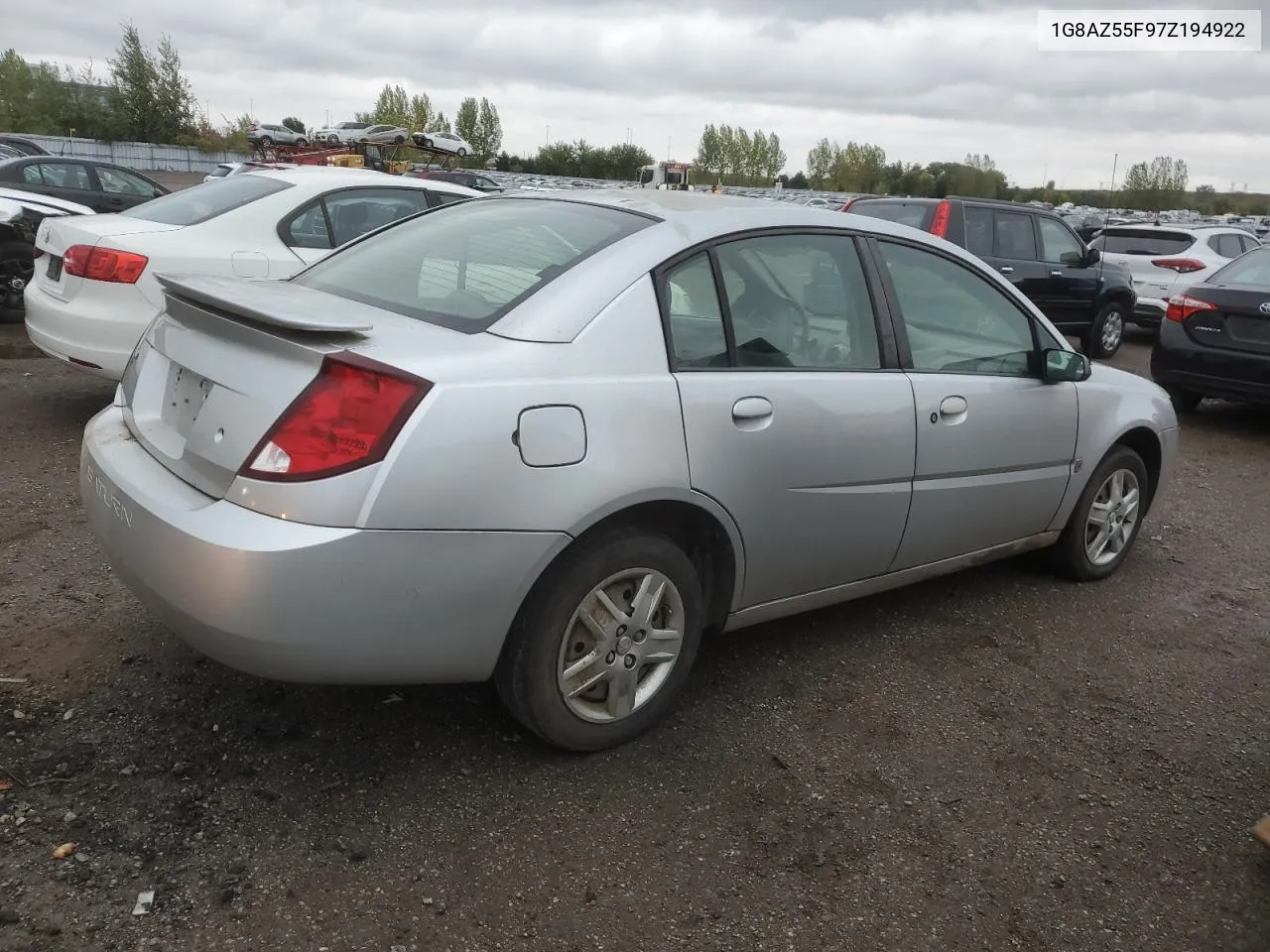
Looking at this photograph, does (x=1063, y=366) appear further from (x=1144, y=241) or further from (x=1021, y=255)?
(x=1144, y=241)

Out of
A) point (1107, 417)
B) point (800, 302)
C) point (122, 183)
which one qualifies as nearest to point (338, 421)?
→ point (800, 302)

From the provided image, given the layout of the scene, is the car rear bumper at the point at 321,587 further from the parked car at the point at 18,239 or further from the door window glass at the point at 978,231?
the door window glass at the point at 978,231

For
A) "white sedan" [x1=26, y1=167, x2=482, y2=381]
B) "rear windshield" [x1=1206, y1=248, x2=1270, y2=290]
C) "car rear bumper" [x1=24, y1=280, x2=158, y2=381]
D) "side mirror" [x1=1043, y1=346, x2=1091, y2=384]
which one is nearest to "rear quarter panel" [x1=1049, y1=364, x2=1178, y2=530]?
"side mirror" [x1=1043, y1=346, x2=1091, y2=384]

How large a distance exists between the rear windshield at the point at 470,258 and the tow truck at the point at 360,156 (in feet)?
76.4

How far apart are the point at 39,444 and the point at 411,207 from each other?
2.72m

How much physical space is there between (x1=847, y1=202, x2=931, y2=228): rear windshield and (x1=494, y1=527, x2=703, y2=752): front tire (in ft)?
27.3

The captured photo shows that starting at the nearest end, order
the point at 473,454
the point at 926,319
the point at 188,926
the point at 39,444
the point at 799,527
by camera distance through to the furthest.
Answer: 1. the point at 188,926
2. the point at 473,454
3. the point at 799,527
4. the point at 926,319
5. the point at 39,444

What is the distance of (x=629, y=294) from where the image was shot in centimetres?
288

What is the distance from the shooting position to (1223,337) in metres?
8.09

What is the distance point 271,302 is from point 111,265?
346cm

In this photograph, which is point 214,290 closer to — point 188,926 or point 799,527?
point 188,926

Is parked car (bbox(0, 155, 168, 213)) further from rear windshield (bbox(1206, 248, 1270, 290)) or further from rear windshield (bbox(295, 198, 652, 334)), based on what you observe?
rear windshield (bbox(1206, 248, 1270, 290))

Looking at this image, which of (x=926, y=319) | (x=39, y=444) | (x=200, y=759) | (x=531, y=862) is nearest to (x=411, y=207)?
(x=39, y=444)

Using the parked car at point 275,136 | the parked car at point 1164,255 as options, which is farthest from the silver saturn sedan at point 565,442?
the parked car at point 275,136
